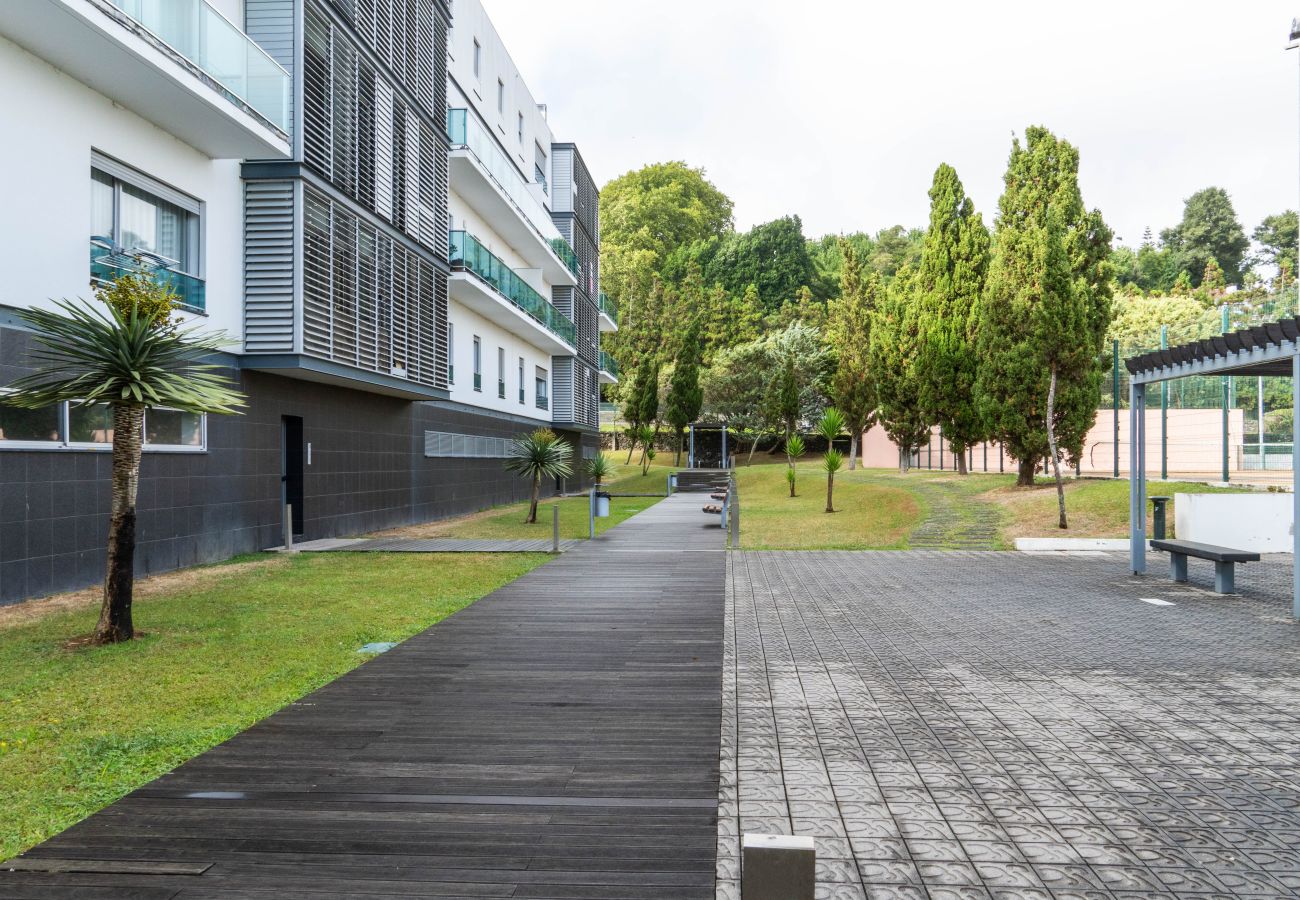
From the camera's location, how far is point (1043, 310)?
18.5m

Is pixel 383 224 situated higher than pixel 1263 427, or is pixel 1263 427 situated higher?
pixel 383 224

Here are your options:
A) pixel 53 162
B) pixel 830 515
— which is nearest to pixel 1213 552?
pixel 830 515

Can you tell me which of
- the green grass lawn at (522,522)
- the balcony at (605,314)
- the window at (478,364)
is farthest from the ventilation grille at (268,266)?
the balcony at (605,314)

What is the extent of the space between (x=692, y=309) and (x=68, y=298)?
44.3m

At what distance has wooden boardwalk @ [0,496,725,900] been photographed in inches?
122

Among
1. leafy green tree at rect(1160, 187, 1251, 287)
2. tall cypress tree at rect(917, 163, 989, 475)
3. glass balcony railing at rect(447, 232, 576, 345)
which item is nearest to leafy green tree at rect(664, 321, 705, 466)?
glass balcony railing at rect(447, 232, 576, 345)

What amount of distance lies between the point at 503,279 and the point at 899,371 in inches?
553

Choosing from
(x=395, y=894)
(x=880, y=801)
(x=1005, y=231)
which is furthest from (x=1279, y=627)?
(x=1005, y=231)

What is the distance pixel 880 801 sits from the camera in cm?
383

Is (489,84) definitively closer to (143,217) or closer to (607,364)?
(143,217)

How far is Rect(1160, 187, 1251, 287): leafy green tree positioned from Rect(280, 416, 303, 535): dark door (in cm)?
6023

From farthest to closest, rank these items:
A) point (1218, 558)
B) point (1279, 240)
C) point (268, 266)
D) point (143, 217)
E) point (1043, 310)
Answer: point (1279, 240) < point (1043, 310) < point (268, 266) < point (143, 217) < point (1218, 558)

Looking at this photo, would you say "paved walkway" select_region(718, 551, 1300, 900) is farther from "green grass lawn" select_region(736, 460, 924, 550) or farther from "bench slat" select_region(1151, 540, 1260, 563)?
"green grass lawn" select_region(736, 460, 924, 550)

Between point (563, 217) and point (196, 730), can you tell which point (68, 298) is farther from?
point (563, 217)
